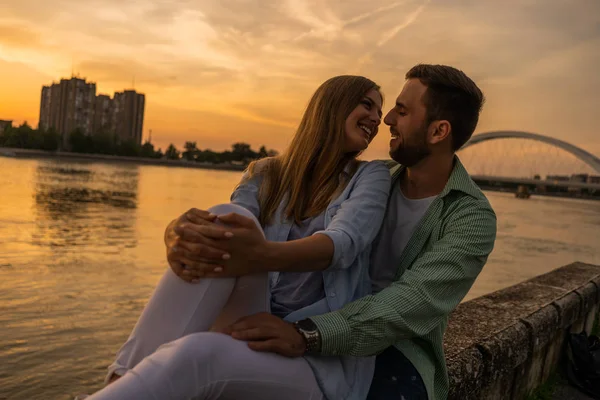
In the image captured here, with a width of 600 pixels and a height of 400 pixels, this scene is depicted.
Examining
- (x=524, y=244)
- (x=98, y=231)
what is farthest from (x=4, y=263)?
(x=524, y=244)

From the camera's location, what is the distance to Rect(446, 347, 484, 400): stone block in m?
1.81

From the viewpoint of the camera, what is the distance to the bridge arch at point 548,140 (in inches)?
2341

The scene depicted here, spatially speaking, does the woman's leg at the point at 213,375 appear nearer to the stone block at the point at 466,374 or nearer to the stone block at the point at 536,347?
the stone block at the point at 466,374

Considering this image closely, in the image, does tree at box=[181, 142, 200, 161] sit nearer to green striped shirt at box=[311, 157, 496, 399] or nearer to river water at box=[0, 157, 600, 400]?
river water at box=[0, 157, 600, 400]

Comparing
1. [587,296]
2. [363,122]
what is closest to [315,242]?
[363,122]

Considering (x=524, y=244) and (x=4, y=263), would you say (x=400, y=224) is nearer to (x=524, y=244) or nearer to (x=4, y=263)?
(x=4, y=263)

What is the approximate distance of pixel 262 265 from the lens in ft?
4.61

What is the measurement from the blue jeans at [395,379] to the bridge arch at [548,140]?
198 feet

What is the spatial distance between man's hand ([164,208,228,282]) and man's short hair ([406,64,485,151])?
2.63 feet

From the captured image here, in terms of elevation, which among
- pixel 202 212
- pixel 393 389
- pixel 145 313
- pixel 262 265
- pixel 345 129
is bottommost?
pixel 393 389

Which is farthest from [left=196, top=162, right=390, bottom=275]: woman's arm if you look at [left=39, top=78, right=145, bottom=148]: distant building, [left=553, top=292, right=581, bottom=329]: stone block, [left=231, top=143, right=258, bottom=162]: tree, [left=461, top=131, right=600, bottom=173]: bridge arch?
[left=39, top=78, right=145, bottom=148]: distant building

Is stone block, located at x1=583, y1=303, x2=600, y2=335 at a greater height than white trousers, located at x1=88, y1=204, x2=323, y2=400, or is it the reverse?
white trousers, located at x1=88, y1=204, x2=323, y2=400

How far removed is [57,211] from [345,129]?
45.3ft

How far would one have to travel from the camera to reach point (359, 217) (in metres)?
1.58
